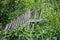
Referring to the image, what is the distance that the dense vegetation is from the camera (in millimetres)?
3447

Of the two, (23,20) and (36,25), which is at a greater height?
(23,20)

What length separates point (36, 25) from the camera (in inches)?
153

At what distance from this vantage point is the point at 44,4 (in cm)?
421

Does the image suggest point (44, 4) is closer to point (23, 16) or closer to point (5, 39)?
point (23, 16)

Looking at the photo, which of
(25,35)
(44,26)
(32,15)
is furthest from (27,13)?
(25,35)

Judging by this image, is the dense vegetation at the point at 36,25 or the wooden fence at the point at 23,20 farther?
the wooden fence at the point at 23,20

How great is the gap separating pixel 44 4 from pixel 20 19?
70 cm

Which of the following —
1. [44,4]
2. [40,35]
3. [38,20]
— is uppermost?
[44,4]

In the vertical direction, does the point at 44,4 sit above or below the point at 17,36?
above

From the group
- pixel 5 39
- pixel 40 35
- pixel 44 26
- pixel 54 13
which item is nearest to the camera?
pixel 5 39

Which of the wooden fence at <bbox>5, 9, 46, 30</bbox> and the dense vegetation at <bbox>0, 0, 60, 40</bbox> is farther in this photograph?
the wooden fence at <bbox>5, 9, 46, 30</bbox>

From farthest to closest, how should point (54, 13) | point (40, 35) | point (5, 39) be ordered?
point (54, 13) → point (40, 35) → point (5, 39)

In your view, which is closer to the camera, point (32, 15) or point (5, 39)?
point (5, 39)

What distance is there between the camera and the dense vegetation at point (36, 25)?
3.45 metres
